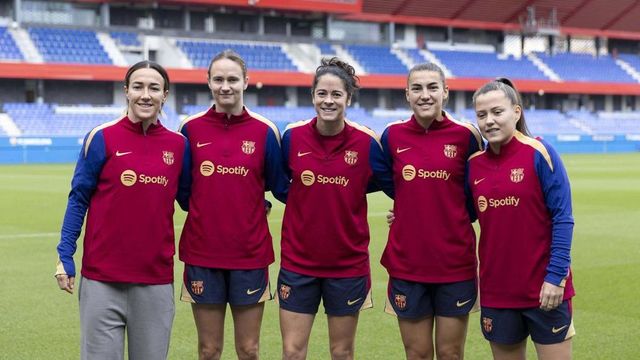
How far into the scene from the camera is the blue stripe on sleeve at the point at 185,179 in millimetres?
5316

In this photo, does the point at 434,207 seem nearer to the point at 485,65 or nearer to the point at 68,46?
the point at 68,46

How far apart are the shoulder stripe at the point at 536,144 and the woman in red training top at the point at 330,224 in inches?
36.6

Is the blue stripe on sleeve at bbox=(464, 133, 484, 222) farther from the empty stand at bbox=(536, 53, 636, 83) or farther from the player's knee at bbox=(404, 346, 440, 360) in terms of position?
the empty stand at bbox=(536, 53, 636, 83)

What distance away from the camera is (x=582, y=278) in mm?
10102

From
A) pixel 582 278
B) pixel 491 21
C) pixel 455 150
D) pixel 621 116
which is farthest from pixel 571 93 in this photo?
pixel 455 150

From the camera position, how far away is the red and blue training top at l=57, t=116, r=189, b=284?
4934 mm

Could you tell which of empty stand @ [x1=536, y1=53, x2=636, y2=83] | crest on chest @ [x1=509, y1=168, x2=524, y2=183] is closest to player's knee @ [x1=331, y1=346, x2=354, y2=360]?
crest on chest @ [x1=509, y1=168, x2=524, y2=183]

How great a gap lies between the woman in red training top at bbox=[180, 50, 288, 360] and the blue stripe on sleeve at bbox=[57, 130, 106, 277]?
2.17 feet

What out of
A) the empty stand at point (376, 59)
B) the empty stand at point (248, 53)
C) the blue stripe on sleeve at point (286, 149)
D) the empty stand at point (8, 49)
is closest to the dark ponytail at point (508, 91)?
the blue stripe on sleeve at point (286, 149)

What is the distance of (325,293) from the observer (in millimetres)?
5465

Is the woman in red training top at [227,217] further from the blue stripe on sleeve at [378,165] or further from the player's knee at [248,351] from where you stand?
the blue stripe on sleeve at [378,165]

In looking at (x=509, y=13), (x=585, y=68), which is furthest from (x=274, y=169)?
(x=585, y=68)

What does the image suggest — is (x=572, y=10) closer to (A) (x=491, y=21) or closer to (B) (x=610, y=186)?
(A) (x=491, y=21)

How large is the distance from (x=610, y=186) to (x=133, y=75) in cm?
2021
